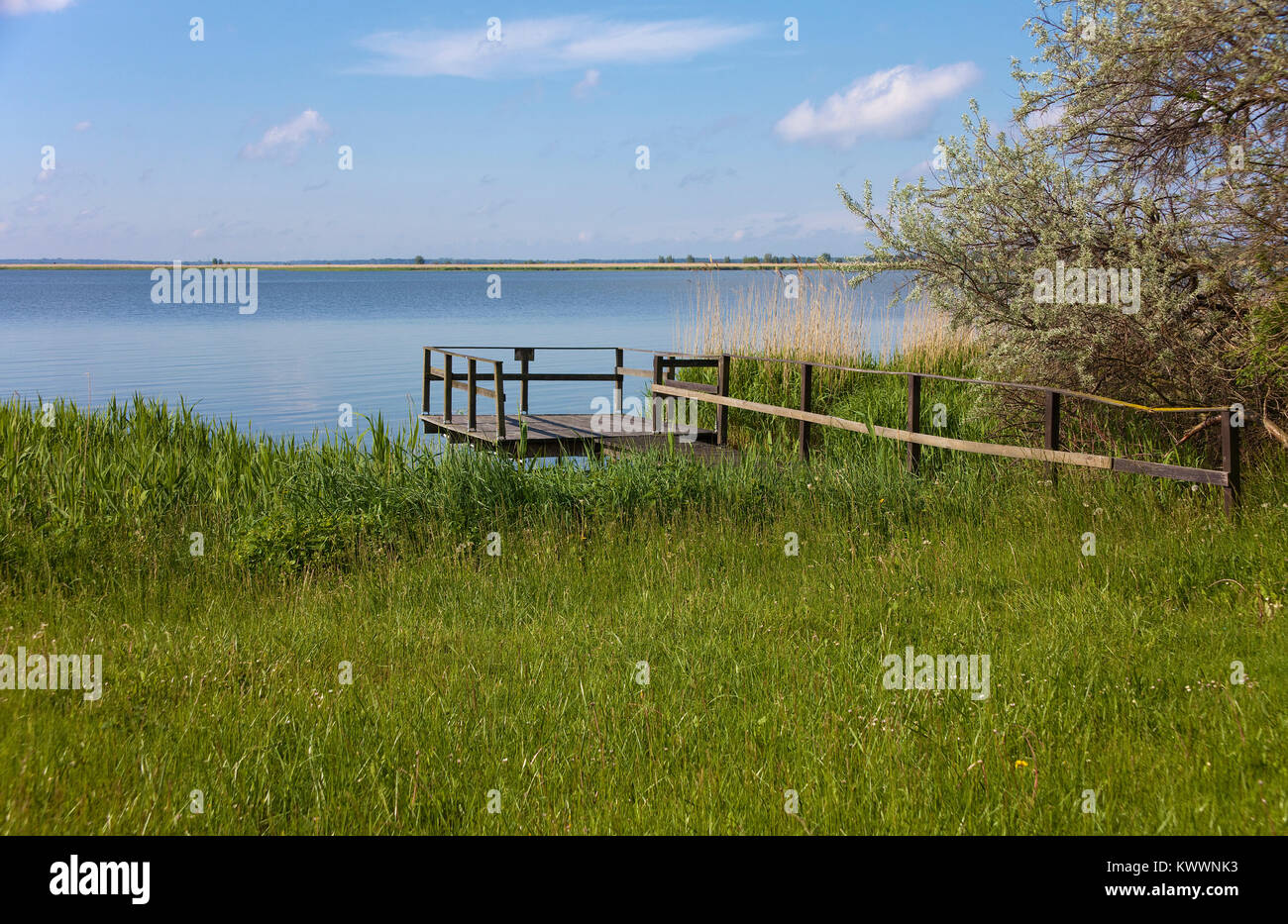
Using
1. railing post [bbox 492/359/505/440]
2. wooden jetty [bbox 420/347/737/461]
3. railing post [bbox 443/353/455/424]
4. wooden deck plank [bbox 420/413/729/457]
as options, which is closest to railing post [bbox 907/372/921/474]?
wooden jetty [bbox 420/347/737/461]

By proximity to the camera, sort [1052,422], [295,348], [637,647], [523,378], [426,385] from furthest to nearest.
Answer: [295,348]
[426,385]
[523,378]
[1052,422]
[637,647]

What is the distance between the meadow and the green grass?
2 centimetres

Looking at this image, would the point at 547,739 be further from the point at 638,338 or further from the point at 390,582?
the point at 638,338

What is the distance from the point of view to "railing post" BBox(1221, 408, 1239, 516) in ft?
23.8

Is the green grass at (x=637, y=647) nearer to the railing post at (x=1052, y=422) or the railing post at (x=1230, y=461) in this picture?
the railing post at (x=1230, y=461)

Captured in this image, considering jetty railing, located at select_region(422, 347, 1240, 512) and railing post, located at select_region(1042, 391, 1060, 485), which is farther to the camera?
railing post, located at select_region(1042, 391, 1060, 485)

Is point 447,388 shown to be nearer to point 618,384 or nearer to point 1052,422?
point 618,384

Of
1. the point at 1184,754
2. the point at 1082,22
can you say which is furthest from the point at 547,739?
the point at 1082,22

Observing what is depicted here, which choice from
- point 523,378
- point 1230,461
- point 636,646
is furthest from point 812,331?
point 636,646

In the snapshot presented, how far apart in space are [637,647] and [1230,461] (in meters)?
4.73

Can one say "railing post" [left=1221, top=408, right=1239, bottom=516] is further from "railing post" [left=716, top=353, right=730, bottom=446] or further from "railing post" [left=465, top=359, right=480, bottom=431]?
"railing post" [left=465, top=359, right=480, bottom=431]

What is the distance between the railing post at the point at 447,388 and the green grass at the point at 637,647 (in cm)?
554

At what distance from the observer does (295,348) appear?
38.8 meters

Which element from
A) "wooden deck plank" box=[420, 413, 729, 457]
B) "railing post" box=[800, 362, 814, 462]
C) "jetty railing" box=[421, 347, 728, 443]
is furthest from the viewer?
"jetty railing" box=[421, 347, 728, 443]
